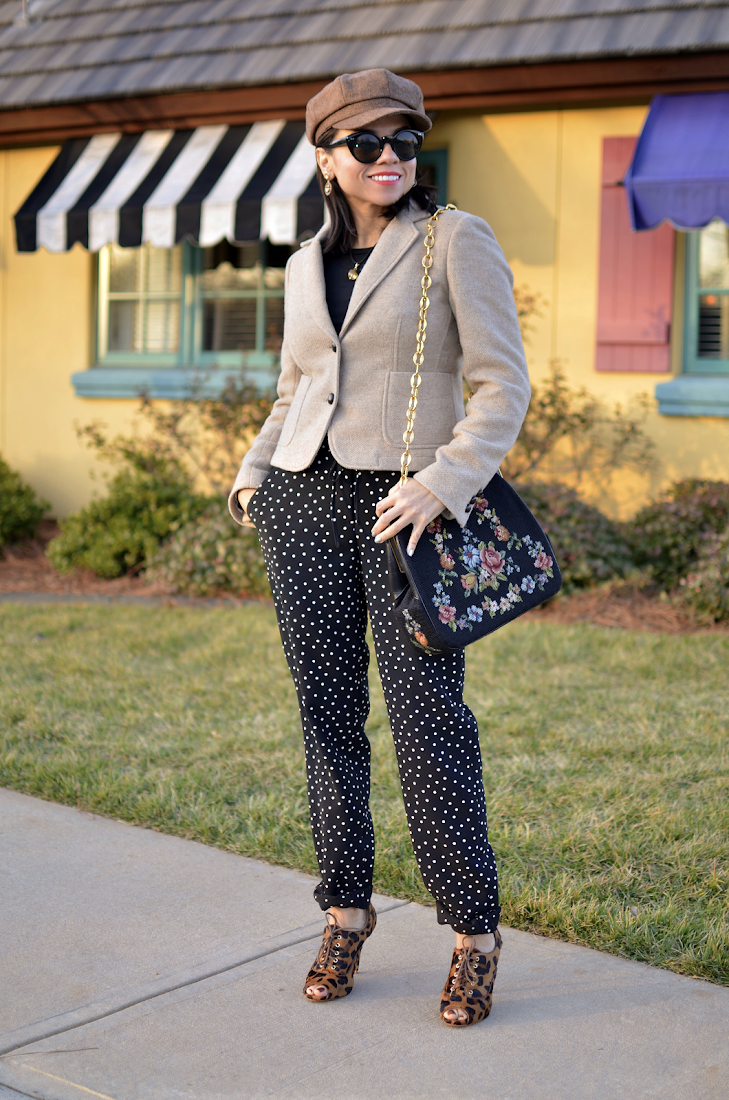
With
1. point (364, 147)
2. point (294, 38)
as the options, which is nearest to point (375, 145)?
point (364, 147)

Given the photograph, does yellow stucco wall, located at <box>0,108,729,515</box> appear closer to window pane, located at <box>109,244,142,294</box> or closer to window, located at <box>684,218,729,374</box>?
window, located at <box>684,218,729,374</box>

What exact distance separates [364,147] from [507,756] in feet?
8.15

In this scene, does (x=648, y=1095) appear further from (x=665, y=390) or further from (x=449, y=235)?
(x=665, y=390)

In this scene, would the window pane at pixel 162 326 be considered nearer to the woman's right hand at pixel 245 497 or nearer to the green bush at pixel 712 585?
the green bush at pixel 712 585

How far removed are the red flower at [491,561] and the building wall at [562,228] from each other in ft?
17.4

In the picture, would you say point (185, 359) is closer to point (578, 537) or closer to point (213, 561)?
point (213, 561)

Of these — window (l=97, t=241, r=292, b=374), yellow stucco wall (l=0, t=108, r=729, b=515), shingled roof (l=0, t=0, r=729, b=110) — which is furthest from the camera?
window (l=97, t=241, r=292, b=374)

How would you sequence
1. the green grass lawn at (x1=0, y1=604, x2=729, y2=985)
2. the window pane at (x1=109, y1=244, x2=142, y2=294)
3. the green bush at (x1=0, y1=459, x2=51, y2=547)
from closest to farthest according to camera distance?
1. the green grass lawn at (x1=0, y1=604, x2=729, y2=985)
2. the green bush at (x1=0, y1=459, x2=51, y2=547)
3. the window pane at (x1=109, y1=244, x2=142, y2=294)

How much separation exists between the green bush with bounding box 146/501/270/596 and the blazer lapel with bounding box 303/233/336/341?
456 cm

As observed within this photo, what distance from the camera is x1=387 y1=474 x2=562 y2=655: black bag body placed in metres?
2.37

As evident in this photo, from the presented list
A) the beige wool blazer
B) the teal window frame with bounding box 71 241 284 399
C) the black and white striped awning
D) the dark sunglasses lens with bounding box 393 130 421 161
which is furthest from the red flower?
the teal window frame with bounding box 71 241 284 399

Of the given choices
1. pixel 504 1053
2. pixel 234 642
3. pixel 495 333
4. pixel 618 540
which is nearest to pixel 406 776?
pixel 504 1053

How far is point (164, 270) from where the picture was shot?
9.30m

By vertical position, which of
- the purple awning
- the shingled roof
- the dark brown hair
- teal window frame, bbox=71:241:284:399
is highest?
the shingled roof
